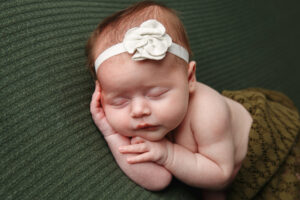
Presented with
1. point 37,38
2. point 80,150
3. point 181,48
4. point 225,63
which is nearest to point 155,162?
point 80,150

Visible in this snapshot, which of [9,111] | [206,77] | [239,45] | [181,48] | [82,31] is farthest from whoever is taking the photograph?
[239,45]

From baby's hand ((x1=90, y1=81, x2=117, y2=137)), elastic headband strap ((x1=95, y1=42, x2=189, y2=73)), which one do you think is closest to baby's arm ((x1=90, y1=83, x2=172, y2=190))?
baby's hand ((x1=90, y1=81, x2=117, y2=137))

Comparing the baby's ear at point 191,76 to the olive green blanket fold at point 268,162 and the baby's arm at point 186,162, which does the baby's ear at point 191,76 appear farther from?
the olive green blanket fold at point 268,162

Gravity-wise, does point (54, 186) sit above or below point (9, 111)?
below

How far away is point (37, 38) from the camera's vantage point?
0.78 metres

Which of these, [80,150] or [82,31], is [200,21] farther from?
[80,150]

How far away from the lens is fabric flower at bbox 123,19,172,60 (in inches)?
27.2

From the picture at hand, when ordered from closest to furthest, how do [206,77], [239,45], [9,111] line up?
[9,111] → [206,77] → [239,45]

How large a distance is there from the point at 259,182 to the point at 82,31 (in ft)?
2.51

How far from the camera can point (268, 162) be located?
0.99 metres

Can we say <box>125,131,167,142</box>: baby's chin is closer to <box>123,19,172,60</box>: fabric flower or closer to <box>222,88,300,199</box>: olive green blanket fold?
<box>123,19,172,60</box>: fabric flower

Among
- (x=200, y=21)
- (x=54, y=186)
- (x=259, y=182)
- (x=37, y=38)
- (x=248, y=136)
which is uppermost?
(x=37, y=38)

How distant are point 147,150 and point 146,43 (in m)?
0.28

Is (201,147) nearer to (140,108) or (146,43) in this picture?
(140,108)
